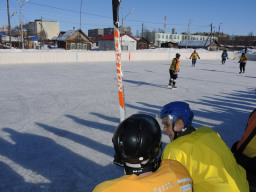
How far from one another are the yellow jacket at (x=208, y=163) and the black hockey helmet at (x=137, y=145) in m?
0.24

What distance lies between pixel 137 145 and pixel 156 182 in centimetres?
25

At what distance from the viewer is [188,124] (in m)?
2.29

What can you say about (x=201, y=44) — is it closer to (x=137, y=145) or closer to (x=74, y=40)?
(x=74, y=40)

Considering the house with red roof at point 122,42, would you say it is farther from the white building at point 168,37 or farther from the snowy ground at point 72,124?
the white building at point 168,37

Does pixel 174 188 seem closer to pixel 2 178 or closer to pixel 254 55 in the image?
pixel 2 178

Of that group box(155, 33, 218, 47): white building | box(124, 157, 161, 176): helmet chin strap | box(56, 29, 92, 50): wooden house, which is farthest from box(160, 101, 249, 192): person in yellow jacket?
box(155, 33, 218, 47): white building

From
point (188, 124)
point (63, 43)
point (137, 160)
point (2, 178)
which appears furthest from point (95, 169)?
point (63, 43)

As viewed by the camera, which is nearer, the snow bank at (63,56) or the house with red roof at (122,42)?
the snow bank at (63,56)

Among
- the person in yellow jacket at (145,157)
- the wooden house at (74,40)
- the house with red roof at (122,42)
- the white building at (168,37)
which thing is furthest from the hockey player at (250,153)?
the white building at (168,37)

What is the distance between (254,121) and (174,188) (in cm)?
116

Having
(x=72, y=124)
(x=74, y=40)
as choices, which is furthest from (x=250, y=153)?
(x=74, y=40)

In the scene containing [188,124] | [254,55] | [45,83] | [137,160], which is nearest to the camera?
[137,160]

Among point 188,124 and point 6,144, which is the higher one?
point 188,124

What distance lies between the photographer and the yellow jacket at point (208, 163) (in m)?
1.45
